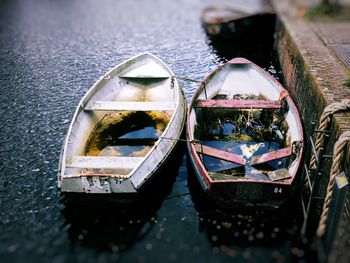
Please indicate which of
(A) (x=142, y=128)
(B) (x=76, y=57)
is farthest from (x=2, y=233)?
(B) (x=76, y=57)

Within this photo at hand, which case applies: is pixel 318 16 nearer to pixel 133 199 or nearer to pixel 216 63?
pixel 216 63

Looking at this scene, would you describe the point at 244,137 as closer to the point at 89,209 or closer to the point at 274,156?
the point at 274,156

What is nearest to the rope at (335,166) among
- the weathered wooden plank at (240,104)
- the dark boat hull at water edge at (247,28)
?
the weathered wooden plank at (240,104)

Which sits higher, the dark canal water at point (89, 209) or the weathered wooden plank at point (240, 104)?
the weathered wooden plank at point (240, 104)

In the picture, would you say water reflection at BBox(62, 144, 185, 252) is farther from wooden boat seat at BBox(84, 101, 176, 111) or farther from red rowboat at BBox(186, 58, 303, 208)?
wooden boat seat at BBox(84, 101, 176, 111)

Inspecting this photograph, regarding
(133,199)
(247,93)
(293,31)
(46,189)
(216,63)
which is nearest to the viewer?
(133,199)

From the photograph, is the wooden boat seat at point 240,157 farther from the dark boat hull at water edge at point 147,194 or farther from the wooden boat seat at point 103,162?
the wooden boat seat at point 103,162
